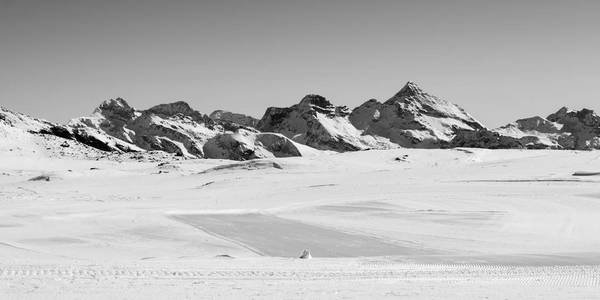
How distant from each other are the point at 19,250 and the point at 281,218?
1314cm

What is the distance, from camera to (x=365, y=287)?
11.9 m

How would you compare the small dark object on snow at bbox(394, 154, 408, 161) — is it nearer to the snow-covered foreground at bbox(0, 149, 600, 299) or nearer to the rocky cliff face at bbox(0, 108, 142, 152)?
the snow-covered foreground at bbox(0, 149, 600, 299)

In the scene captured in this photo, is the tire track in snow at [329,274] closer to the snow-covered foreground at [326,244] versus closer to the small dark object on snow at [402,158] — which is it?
the snow-covered foreground at [326,244]

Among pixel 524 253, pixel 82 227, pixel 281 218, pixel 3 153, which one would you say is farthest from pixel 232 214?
pixel 3 153

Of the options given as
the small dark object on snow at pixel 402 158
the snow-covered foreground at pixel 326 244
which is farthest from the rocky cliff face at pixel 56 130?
the snow-covered foreground at pixel 326 244

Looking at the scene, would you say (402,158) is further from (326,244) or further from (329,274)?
(329,274)

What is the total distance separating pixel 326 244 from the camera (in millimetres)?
21641

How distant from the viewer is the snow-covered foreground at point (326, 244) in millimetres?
11695

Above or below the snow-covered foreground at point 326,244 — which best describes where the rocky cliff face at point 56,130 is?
above

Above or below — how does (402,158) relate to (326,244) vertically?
above

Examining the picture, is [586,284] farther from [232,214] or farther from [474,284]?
[232,214]

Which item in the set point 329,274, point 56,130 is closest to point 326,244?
point 329,274

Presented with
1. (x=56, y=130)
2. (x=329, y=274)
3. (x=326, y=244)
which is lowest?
(x=326, y=244)

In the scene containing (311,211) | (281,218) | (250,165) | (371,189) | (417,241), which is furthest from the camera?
(250,165)
